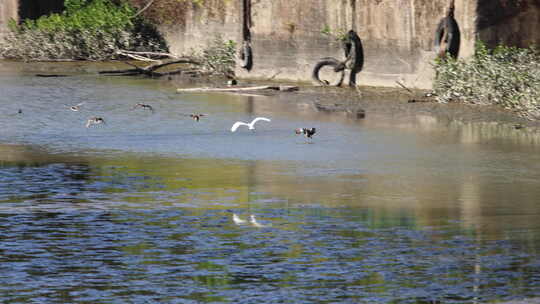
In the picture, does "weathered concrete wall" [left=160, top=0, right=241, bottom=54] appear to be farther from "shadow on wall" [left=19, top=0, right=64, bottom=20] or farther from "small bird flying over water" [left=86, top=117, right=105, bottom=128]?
"small bird flying over water" [left=86, top=117, right=105, bottom=128]

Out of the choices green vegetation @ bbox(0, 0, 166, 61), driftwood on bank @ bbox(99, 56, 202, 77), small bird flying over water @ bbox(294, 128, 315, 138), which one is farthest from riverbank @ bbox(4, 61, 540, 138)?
green vegetation @ bbox(0, 0, 166, 61)

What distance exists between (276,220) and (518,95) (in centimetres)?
887

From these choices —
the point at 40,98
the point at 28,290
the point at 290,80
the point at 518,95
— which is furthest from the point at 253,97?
the point at 28,290

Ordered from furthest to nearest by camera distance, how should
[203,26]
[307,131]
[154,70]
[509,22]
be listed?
[203,26] → [154,70] → [509,22] → [307,131]

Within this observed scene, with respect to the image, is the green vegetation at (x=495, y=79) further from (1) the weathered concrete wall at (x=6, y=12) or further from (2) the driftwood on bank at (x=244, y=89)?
(1) the weathered concrete wall at (x=6, y=12)

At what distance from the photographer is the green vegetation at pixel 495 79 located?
17625mm

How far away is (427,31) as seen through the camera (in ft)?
68.4

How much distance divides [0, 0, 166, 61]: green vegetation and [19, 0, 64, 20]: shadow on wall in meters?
1.21

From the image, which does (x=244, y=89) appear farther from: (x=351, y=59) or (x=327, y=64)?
(x=351, y=59)

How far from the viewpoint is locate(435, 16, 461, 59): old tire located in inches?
782

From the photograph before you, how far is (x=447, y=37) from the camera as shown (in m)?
19.9

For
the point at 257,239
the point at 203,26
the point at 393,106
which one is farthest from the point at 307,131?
the point at 203,26

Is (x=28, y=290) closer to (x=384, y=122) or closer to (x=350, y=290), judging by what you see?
(x=350, y=290)

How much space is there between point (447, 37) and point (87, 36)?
43.0ft
